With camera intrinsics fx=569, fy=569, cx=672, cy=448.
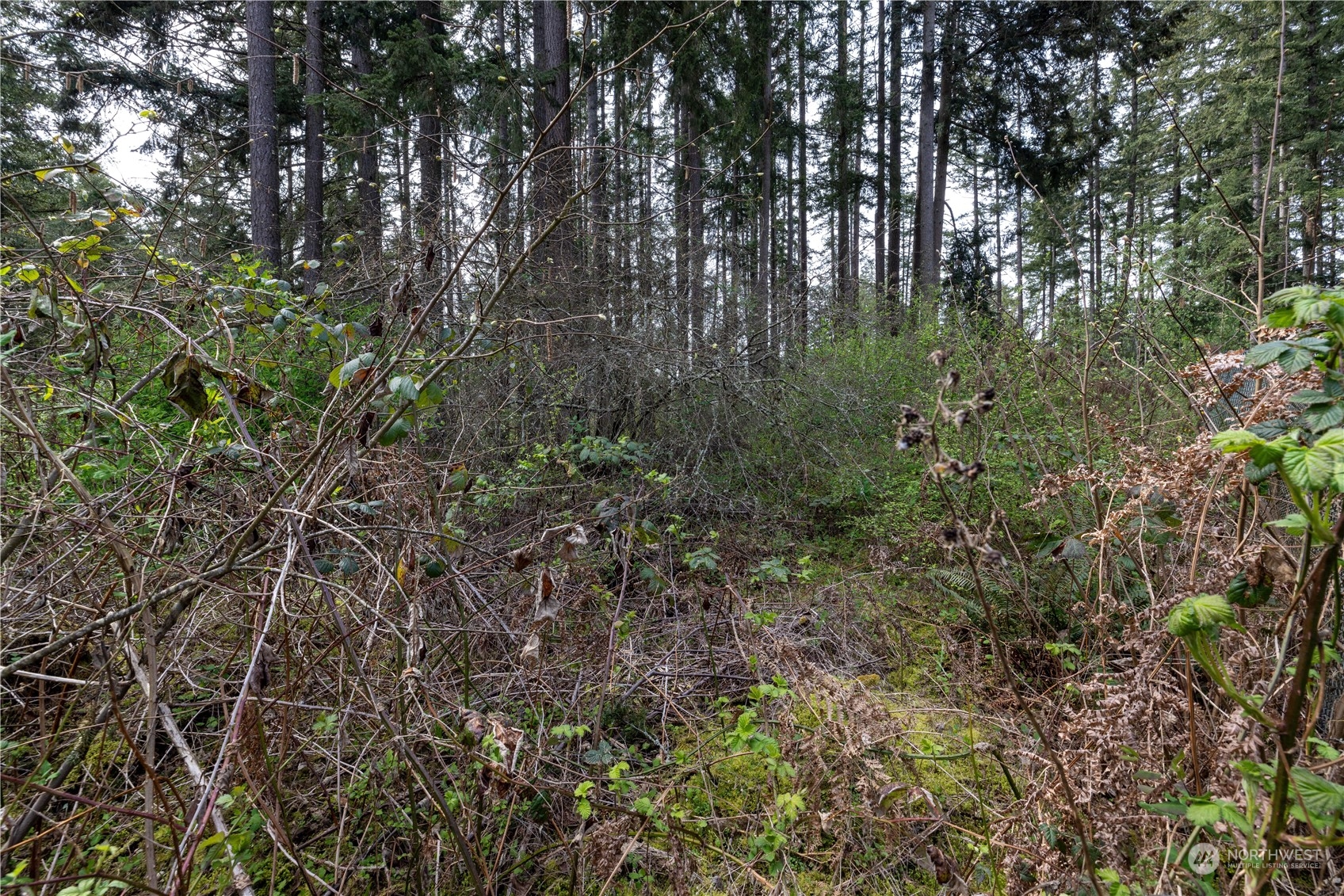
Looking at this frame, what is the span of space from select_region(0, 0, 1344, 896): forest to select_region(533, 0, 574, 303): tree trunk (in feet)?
0.22

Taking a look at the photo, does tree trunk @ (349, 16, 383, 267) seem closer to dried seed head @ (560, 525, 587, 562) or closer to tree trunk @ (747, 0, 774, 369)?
dried seed head @ (560, 525, 587, 562)

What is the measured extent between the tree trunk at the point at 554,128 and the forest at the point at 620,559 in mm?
67

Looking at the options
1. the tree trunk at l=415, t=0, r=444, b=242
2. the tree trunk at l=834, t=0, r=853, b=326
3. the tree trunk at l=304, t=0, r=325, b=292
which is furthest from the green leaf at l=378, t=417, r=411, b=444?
the tree trunk at l=834, t=0, r=853, b=326

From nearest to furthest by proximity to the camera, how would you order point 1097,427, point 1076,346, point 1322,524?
point 1322,524, point 1097,427, point 1076,346

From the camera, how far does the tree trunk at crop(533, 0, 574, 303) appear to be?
4.71m

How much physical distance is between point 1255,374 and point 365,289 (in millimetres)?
6034

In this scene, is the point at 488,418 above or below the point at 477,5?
below

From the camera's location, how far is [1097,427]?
3758 mm

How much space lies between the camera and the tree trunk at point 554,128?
4.71 metres

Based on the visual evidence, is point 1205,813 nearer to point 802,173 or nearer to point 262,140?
point 262,140

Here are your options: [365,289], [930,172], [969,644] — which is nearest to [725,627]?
[969,644]

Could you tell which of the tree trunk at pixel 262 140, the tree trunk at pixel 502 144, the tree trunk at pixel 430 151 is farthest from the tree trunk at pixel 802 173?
the tree trunk at pixel 262 140

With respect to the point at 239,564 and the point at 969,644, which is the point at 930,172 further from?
the point at 239,564

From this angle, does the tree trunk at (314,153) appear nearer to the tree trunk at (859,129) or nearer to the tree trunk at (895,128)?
the tree trunk at (859,129)
